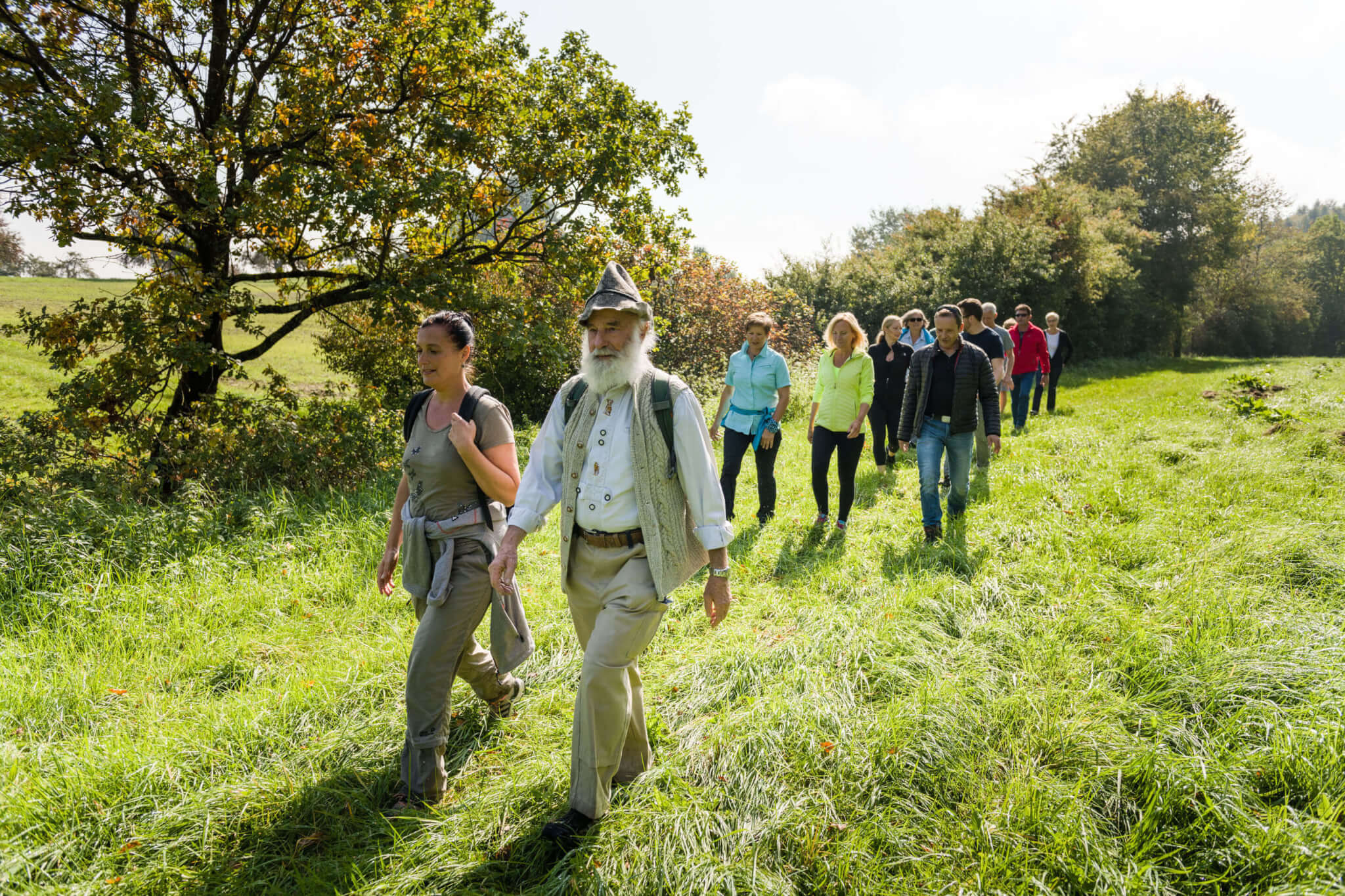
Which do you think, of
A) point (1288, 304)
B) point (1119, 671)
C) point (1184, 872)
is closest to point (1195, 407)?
point (1119, 671)

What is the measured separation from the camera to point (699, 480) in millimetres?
2902

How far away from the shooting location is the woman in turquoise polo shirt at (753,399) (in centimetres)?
683

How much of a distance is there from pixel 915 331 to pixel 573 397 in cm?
706

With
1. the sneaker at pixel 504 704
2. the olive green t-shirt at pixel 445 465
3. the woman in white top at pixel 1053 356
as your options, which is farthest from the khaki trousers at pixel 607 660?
the woman in white top at pixel 1053 356

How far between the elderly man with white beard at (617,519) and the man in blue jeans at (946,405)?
399cm

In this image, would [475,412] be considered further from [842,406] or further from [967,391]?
[967,391]

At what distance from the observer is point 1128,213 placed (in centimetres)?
3039

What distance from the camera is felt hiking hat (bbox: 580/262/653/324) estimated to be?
9.66ft

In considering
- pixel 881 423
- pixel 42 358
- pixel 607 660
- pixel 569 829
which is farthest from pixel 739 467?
pixel 42 358

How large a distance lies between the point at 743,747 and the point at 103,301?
9.31 metres

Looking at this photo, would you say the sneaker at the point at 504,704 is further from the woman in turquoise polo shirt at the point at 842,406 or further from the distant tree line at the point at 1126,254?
the distant tree line at the point at 1126,254

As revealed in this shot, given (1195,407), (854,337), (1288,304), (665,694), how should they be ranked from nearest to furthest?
(665,694) → (854,337) → (1195,407) → (1288,304)

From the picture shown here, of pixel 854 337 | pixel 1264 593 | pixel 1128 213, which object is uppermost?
pixel 1128 213

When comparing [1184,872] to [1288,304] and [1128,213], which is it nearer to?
[1128,213]
